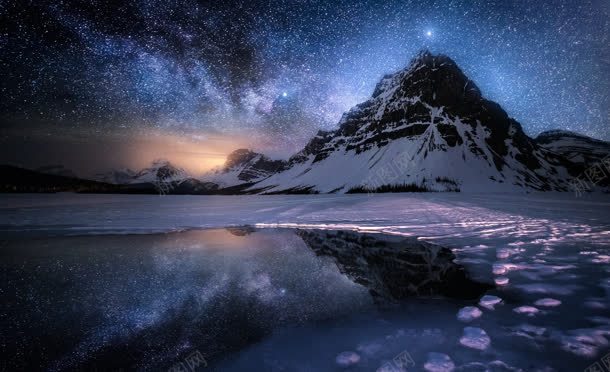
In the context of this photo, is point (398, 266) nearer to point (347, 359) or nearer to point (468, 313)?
point (468, 313)

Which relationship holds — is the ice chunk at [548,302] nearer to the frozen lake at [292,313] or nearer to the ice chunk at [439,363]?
the frozen lake at [292,313]

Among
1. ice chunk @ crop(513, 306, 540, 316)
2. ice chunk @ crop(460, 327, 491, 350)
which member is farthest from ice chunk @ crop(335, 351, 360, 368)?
ice chunk @ crop(513, 306, 540, 316)

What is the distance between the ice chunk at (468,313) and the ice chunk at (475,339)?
1.08 feet

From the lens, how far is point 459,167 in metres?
168

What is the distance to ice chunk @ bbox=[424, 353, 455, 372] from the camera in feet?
11.4

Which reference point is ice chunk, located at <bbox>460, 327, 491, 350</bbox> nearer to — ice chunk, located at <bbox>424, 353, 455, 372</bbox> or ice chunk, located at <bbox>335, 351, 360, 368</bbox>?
ice chunk, located at <bbox>424, 353, 455, 372</bbox>

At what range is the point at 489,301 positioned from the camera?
5.38m

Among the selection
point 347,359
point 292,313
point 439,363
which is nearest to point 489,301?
point 439,363

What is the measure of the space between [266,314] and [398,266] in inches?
160

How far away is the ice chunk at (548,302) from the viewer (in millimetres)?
5176

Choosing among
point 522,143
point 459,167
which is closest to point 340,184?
point 459,167

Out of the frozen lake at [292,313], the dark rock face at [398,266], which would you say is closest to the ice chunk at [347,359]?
the frozen lake at [292,313]

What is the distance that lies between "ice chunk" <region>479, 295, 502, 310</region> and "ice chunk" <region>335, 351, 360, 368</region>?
280 centimetres

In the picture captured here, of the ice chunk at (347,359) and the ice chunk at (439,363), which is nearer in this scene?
the ice chunk at (439,363)
